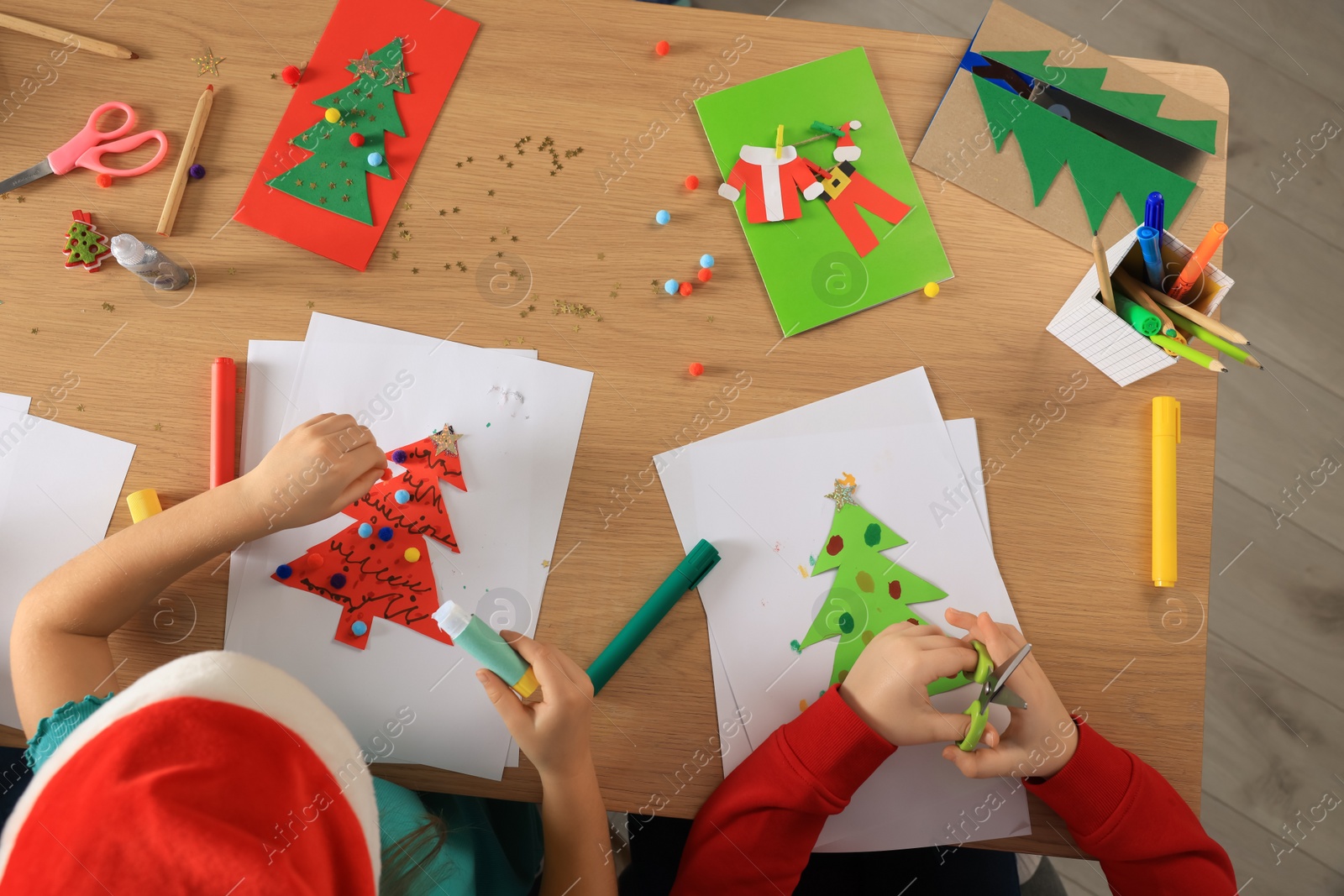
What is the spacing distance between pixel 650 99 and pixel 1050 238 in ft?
1.56

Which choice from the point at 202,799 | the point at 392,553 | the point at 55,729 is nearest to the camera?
the point at 202,799

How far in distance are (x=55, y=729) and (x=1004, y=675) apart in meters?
0.87

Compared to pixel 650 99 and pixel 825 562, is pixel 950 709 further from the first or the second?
pixel 650 99

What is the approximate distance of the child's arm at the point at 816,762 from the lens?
2.46 feet

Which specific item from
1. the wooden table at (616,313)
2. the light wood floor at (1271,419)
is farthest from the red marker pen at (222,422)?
the light wood floor at (1271,419)

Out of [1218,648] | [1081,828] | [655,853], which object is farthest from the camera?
[1218,648]

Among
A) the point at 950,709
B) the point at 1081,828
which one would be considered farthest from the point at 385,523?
the point at 1081,828

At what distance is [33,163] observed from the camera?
33.1 inches

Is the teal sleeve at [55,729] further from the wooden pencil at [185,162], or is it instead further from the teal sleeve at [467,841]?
the wooden pencil at [185,162]

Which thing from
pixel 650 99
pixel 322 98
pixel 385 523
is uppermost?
pixel 650 99

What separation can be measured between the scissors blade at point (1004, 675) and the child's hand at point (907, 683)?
0.08ft

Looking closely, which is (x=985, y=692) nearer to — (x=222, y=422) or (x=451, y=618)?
(x=451, y=618)

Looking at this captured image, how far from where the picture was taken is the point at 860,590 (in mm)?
811

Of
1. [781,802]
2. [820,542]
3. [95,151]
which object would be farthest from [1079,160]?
[95,151]
